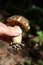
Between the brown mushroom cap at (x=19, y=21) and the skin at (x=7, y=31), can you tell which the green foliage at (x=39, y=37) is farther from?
the skin at (x=7, y=31)

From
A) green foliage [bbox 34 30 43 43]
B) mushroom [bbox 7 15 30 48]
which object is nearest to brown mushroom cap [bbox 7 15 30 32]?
mushroom [bbox 7 15 30 48]

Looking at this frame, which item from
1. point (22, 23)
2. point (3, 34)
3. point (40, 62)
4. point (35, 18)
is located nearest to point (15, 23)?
point (22, 23)

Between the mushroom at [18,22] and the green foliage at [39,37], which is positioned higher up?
the mushroom at [18,22]

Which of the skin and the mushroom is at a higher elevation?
the mushroom

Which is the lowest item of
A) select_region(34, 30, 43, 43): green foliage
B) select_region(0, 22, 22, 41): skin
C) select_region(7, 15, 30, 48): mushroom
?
select_region(34, 30, 43, 43): green foliage

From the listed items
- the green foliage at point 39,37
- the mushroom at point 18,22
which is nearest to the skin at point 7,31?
the mushroom at point 18,22

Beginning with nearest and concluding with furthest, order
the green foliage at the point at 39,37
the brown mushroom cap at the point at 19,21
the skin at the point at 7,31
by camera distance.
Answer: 1. the skin at the point at 7,31
2. the brown mushroom cap at the point at 19,21
3. the green foliage at the point at 39,37

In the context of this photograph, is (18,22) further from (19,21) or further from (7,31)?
(7,31)

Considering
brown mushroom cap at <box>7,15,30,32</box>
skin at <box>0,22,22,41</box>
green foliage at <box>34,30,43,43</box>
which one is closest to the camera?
skin at <box>0,22,22,41</box>

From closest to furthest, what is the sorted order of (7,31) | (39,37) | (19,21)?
(7,31) → (19,21) → (39,37)

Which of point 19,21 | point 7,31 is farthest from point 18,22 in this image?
point 7,31

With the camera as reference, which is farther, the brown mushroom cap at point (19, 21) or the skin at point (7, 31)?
the brown mushroom cap at point (19, 21)

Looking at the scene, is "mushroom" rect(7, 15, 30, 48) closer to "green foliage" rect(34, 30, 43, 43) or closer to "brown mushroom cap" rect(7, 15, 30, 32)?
"brown mushroom cap" rect(7, 15, 30, 32)
